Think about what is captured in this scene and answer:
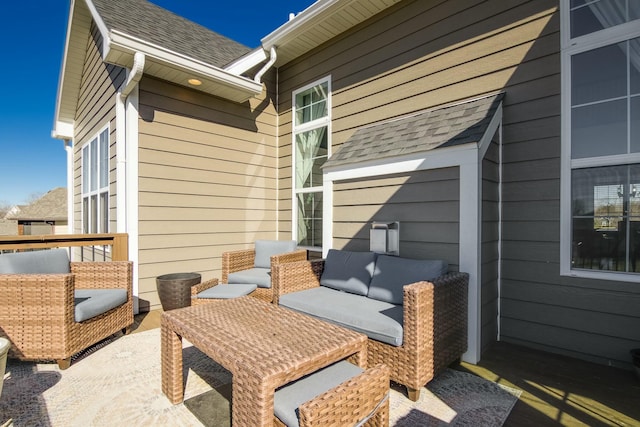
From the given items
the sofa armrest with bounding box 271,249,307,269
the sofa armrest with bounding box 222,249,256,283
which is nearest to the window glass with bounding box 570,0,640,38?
the sofa armrest with bounding box 271,249,307,269

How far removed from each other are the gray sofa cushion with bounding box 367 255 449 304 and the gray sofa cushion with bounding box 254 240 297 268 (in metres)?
1.78

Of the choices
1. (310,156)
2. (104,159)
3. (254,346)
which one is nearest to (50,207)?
A: (104,159)

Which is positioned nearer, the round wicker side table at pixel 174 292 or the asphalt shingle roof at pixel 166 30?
the round wicker side table at pixel 174 292

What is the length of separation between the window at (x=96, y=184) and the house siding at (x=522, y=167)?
378 cm

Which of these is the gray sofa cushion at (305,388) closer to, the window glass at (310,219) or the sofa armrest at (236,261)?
the sofa armrest at (236,261)

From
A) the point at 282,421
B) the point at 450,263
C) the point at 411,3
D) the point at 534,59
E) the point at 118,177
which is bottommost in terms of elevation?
the point at 282,421

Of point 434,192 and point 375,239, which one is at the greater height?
point 434,192

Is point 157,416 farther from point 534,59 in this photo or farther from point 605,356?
point 534,59

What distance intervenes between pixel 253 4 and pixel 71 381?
26.9 ft

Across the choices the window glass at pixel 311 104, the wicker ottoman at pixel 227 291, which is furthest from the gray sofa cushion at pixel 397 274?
the window glass at pixel 311 104

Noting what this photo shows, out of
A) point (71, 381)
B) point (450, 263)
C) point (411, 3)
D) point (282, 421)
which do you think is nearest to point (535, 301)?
point (450, 263)

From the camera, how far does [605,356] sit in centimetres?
260

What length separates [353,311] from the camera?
2555 mm

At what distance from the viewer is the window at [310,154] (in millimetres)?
4895
